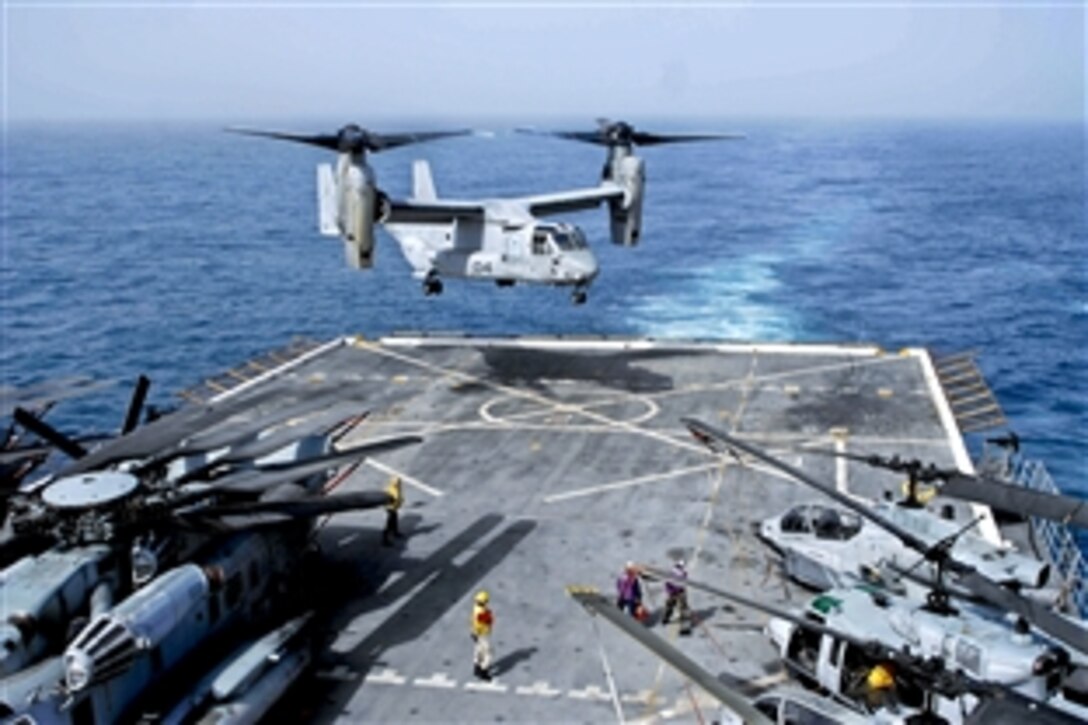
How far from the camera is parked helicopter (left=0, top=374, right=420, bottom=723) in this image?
14.6 m

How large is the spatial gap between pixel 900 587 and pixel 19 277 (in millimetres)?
74216

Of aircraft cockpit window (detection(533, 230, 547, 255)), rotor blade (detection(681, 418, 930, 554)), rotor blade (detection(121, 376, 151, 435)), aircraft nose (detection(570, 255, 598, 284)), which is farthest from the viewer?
aircraft cockpit window (detection(533, 230, 547, 255))

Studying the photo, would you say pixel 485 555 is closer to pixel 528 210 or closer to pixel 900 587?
pixel 900 587

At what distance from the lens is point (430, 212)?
41031 mm

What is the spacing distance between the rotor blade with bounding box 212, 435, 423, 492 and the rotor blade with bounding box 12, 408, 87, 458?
13.0 feet

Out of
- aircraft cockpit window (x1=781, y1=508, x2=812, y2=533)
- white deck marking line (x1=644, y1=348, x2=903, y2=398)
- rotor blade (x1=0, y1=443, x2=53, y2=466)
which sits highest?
rotor blade (x1=0, y1=443, x2=53, y2=466)

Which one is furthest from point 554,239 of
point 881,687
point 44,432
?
point 881,687

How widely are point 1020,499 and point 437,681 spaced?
11.2 m

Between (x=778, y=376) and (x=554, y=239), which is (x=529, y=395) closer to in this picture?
(x=554, y=239)

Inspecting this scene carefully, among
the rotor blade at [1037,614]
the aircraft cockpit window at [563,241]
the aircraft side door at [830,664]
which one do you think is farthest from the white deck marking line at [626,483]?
the rotor blade at [1037,614]

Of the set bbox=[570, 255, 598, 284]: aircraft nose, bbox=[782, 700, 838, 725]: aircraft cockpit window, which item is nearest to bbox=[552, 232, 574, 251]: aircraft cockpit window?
bbox=[570, 255, 598, 284]: aircraft nose

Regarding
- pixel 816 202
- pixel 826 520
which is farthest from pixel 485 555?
pixel 816 202

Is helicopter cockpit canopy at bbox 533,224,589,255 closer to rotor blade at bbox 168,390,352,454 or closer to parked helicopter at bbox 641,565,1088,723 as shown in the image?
rotor blade at bbox 168,390,352,454

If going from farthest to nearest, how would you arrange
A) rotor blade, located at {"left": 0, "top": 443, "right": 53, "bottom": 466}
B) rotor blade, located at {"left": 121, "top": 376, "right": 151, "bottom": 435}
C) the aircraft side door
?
rotor blade, located at {"left": 121, "top": 376, "right": 151, "bottom": 435}
rotor blade, located at {"left": 0, "top": 443, "right": 53, "bottom": 466}
the aircraft side door
